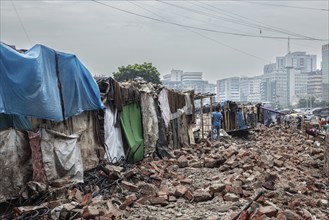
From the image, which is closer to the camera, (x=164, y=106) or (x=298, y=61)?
(x=164, y=106)

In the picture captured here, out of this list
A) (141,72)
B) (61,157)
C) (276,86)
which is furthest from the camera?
(276,86)

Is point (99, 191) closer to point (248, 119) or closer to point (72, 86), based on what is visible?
point (72, 86)

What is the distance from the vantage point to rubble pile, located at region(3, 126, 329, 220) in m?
5.78

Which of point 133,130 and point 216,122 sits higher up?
point 133,130

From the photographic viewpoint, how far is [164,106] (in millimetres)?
12914

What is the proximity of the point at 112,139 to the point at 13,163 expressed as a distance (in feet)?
12.4

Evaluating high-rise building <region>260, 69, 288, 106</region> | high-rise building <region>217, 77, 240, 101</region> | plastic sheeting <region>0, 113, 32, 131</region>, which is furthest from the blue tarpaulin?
high-rise building <region>217, 77, 240, 101</region>

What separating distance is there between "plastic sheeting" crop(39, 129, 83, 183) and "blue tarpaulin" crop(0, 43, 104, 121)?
39 centimetres

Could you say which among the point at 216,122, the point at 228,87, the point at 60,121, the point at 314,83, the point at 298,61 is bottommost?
the point at 216,122

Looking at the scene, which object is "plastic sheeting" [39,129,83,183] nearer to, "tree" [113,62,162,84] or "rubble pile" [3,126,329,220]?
"rubble pile" [3,126,329,220]

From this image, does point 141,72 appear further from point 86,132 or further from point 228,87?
point 228,87

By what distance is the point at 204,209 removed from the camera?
20.5 ft

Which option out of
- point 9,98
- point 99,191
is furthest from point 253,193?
point 9,98

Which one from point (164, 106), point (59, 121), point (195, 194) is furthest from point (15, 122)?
point (164, 106)
